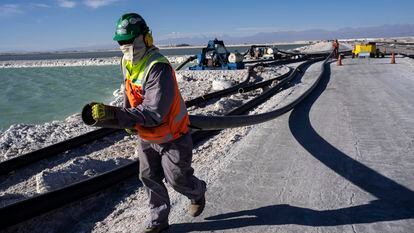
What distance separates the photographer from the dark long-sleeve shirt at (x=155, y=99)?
10.1 ft

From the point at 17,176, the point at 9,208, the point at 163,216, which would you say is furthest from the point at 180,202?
the point at 17,176

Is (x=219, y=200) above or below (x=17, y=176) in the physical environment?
above

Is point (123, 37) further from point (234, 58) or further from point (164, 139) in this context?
point (234, 58)

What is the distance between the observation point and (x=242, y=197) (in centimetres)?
454

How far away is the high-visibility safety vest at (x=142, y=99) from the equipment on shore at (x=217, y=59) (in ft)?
73.5

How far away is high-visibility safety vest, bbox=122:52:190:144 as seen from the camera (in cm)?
322

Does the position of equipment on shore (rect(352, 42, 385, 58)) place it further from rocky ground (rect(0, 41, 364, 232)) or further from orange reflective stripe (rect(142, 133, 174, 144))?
orange reflective stripe (rect(142, 133, 174, 144))

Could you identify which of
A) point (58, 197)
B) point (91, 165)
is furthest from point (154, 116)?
point (91, 165)

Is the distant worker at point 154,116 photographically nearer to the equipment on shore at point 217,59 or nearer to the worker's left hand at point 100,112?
the worker's left hand at point 100,112

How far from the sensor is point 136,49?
3.21m

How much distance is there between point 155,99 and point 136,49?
0.44 metres

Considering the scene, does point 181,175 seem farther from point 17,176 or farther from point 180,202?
point 17,176

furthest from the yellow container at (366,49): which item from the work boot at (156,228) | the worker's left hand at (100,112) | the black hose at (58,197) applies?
the worker's left hand at (100,112)

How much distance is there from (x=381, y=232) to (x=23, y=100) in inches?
965
